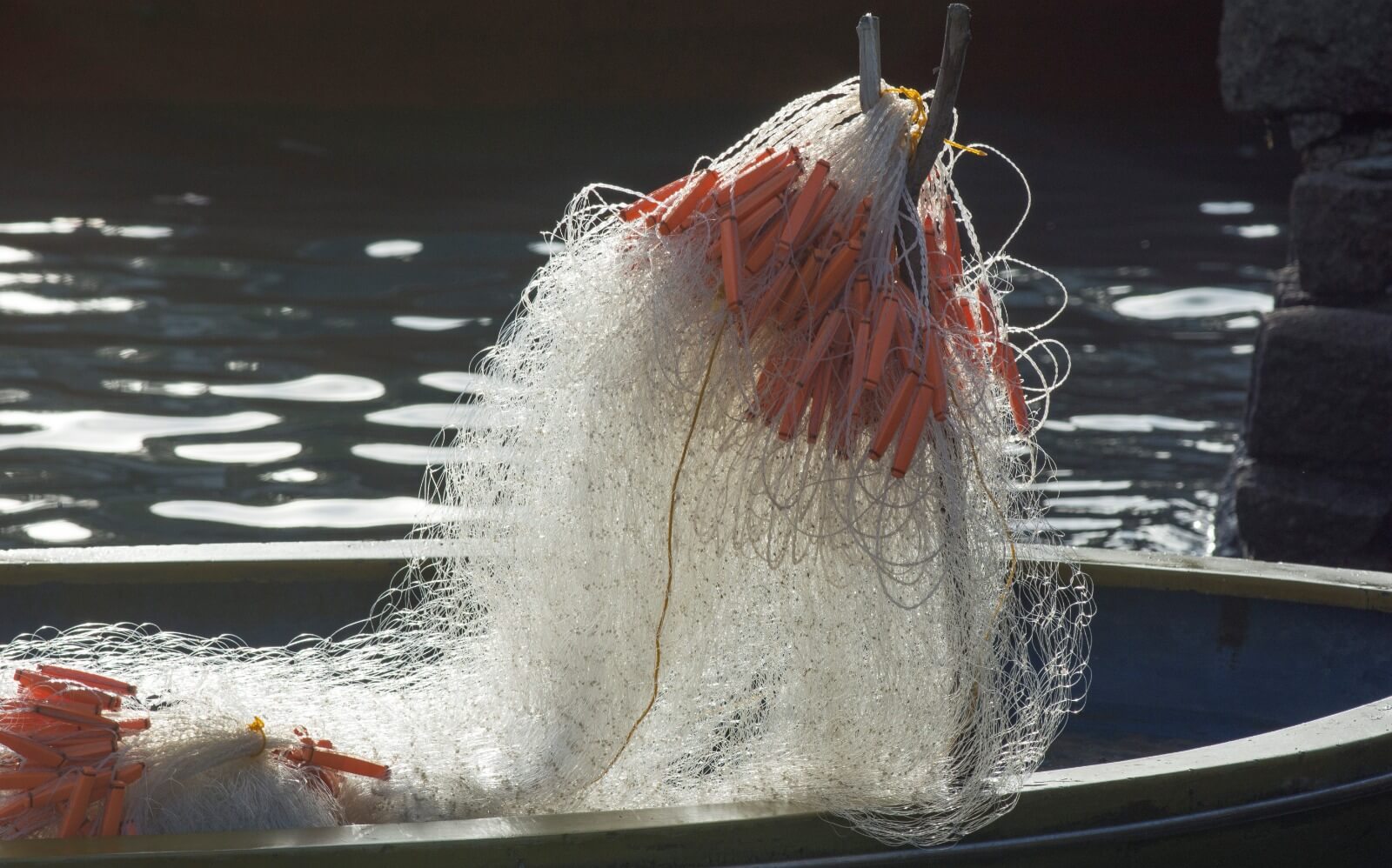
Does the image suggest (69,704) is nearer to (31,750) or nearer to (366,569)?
(31,750)

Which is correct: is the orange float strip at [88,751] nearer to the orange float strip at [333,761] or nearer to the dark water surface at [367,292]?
the orange float strip at [333,761]

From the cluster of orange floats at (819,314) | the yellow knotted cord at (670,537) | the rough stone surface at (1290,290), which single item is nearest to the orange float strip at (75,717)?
the yellow knotted cord at (670,537)

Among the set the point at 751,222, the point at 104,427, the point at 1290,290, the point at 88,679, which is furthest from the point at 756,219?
the point at 104,427

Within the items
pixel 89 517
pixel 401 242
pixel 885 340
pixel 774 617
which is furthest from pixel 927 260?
pixel 401 242

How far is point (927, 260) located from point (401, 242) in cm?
705

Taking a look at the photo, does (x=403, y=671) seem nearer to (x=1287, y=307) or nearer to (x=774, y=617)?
(x=774, y=617)

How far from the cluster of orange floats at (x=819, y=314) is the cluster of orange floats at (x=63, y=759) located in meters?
0.88

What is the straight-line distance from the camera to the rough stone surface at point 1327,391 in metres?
3.76

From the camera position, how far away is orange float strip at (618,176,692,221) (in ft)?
6.62

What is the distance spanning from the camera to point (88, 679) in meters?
1.98

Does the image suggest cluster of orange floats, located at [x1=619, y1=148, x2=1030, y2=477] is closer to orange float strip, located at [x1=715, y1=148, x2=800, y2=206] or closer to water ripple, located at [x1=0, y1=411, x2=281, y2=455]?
orange float strip, located at [x1=715, y1=148, x2=800, y2=206]

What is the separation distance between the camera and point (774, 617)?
2.01 meters

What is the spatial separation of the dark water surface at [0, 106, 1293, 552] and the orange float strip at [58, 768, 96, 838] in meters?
2.42

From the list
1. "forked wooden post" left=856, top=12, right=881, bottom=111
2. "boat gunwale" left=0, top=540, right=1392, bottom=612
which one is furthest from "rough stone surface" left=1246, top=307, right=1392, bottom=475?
"forked wooden post" left=856, top=12, right=881, bottom=111
